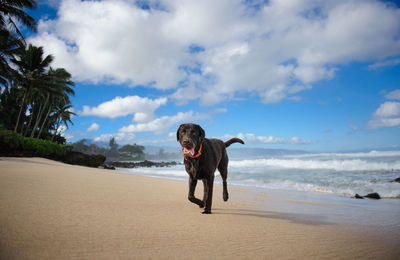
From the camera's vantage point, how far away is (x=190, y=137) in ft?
11.5

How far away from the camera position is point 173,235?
2170mm

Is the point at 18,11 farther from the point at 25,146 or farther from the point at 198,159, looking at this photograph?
the point at 198,159

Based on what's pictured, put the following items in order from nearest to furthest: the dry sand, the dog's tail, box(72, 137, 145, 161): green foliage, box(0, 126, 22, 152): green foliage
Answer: the dry sand, the dog's tail, box(0, 126, 22, 152): green foliage, box(72, 137, 145, 161): green foliage

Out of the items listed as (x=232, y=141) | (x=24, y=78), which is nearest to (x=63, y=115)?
(x=24, y=78)

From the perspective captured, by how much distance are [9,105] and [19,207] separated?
42.9 m

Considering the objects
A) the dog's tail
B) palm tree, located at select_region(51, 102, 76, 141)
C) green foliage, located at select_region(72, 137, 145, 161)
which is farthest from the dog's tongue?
green foliage, located at select_region(72, 137, 145, 161)

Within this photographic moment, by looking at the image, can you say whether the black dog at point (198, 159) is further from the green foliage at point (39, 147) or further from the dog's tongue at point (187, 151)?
the green foliage at point (39, 147)

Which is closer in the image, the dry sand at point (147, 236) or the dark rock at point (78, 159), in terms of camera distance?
the dry sand at point (147, 236)

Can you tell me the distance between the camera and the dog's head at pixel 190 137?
3400mm

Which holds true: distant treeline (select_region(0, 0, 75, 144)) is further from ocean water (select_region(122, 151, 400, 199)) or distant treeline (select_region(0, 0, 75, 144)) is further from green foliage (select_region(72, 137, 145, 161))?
green foliage (select_region(72, 137, 145, 161))

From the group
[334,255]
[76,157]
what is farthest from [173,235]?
[76,157]

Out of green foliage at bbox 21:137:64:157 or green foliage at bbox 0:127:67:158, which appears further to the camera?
green foliage at bbox 21:137:64:157

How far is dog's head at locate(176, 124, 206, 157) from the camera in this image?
3.40 metres

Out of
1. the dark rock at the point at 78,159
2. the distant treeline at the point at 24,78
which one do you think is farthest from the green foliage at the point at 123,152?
the dark rock at the point at 78,159
